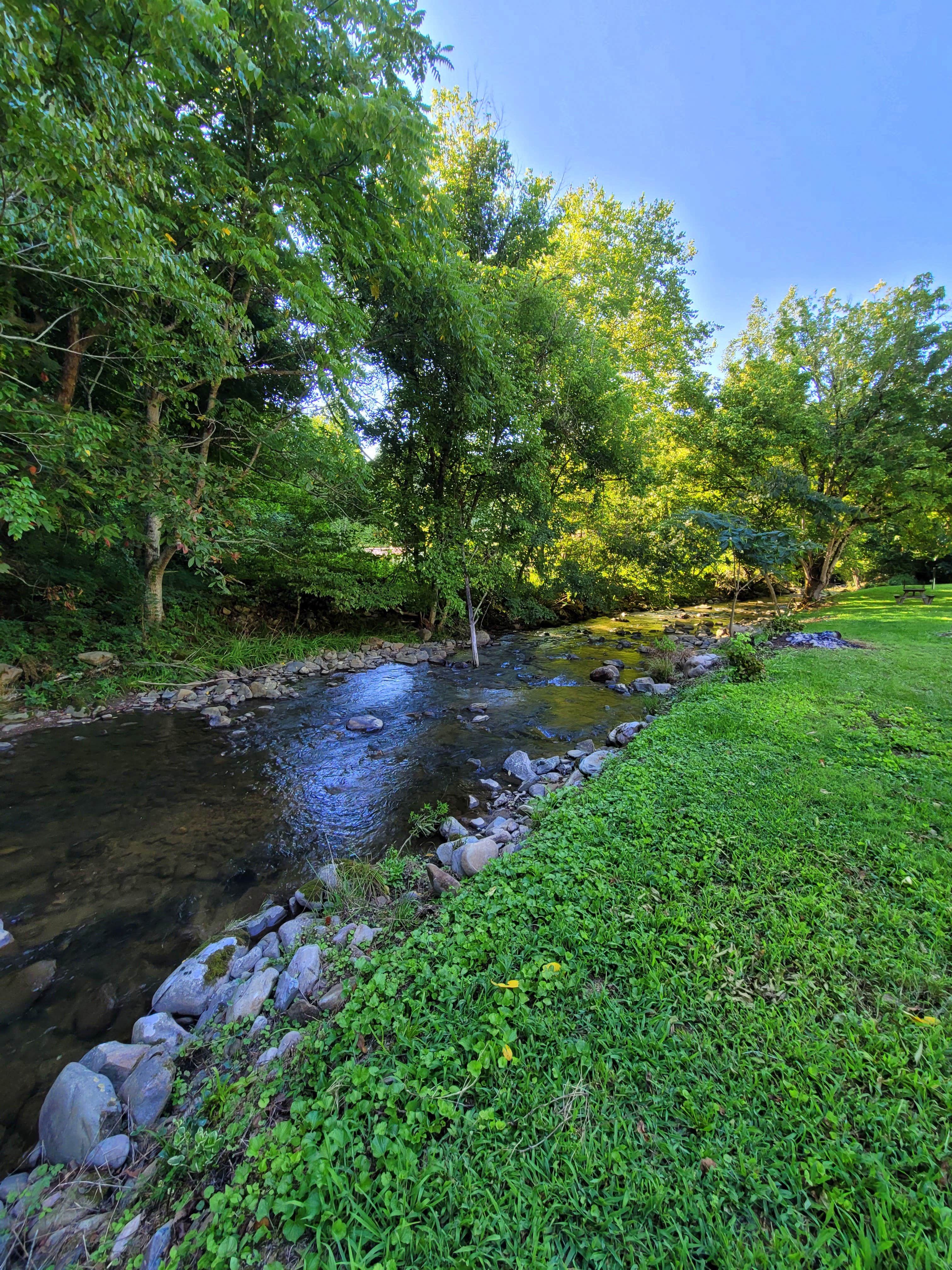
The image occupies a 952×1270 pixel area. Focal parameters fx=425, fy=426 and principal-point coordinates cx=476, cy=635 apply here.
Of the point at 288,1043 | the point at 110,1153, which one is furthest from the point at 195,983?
the point at 288,1043

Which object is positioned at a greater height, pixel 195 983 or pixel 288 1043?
pixel 288 1043

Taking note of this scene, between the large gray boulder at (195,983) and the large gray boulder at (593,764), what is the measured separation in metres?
3.16

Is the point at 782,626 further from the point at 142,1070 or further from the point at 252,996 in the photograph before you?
the point at 142,1070

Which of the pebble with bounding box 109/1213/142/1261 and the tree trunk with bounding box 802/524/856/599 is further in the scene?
the tree trunk with bounding box 802/524/856/599

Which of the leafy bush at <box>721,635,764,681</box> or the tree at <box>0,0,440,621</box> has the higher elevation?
the tree at <box>0,0,440,621</box>

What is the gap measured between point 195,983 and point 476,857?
1769 mm

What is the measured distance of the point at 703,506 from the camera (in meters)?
13.2

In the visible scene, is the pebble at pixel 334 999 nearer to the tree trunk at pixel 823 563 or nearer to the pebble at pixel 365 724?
the pebble at pixel 365 724

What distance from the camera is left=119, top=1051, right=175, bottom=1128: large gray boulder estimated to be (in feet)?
5.73

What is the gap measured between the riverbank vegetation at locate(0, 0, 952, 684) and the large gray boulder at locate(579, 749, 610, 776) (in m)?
5.54

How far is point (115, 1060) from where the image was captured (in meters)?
1.98

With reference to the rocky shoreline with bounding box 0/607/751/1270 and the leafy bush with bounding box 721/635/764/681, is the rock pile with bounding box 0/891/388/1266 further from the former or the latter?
the leafy bush with bounding box 721/635/764/681

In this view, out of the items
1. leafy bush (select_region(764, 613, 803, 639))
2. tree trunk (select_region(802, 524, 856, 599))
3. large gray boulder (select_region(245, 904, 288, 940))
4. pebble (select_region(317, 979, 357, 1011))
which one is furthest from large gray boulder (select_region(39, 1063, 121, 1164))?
tree trunk (select_region(802, 524, 856, 599))

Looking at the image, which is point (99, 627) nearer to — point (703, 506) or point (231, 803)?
point (231, 803)
